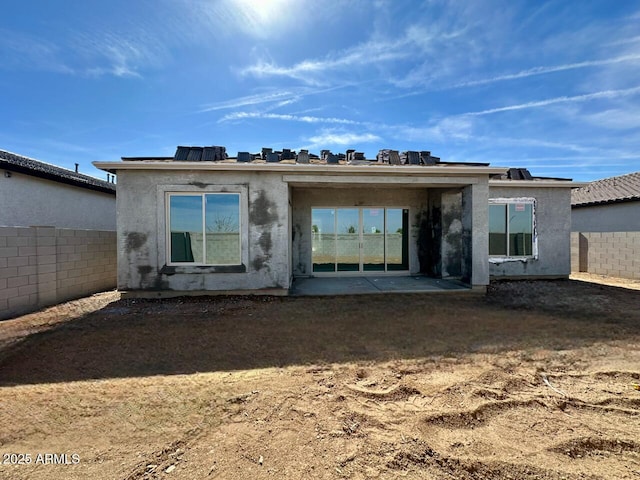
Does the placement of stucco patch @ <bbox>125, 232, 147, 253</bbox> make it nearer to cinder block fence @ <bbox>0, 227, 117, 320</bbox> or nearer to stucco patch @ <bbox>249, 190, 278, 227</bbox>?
cinder block fence @ <bbox>0, 227, 117, 320</bbox>

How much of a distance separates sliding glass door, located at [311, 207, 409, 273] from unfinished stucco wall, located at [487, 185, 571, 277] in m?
2.93

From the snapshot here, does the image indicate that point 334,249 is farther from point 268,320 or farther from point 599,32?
point 599,32

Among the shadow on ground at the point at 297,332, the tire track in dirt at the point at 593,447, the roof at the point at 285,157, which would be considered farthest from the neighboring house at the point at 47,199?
the tire track in dirt at the point at 593,447

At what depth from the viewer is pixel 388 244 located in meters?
9.73

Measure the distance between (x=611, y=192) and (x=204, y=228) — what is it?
728 inches

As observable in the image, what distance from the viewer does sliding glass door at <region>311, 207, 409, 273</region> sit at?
9.63 m

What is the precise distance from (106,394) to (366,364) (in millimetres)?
2766

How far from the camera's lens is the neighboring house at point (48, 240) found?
18.8 ft

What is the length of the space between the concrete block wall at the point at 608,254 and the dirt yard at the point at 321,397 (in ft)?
21.4

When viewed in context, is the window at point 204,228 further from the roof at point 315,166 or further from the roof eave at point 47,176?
the roof eave at point 47,176

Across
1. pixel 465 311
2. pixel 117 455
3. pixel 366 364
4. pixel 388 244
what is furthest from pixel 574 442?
pixel 388 244

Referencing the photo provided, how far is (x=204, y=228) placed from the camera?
7.05m

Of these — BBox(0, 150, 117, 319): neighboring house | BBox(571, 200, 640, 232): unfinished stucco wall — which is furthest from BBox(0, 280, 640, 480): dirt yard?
BBox(571, 200, 640, 232): unfinished stucco wall

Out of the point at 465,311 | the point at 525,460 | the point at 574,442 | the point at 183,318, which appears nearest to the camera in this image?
the point at 525,460
